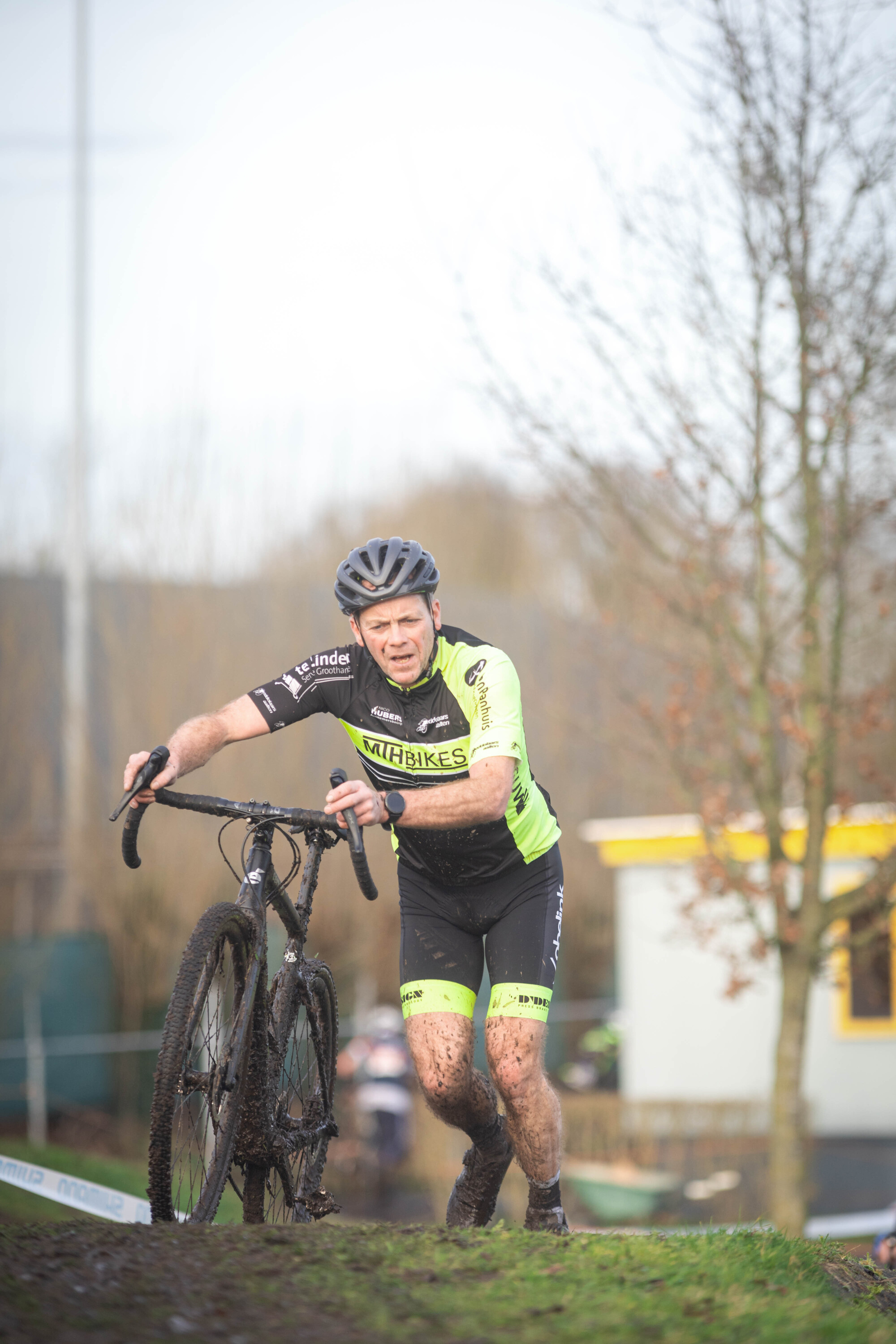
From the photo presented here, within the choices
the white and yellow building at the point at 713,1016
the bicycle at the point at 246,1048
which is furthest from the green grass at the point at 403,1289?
the white and yellow building at the point at 713,1016

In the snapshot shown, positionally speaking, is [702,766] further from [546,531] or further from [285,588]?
[546,531]

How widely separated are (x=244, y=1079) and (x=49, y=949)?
14612mm

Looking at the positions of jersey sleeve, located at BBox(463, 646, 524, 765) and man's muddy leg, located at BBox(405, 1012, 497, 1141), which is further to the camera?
man's muddy leg, located at BBox(405, 1012, 497, 1141)

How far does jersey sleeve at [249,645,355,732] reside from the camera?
500 cm

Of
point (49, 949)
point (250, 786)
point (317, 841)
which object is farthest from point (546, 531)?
point (317, 841)

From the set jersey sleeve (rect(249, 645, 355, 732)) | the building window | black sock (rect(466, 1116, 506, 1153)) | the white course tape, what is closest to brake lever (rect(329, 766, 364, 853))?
jersey sleeve (rect(249, 645, 355, 732))

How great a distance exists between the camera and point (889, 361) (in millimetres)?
9633

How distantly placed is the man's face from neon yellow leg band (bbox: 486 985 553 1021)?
1195 millimetres

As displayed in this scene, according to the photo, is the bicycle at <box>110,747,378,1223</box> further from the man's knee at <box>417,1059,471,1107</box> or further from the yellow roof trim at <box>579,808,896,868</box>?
the yellow roof trim at <box>579,808,896,868</box>

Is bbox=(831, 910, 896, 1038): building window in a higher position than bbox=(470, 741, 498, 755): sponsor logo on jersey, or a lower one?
lower

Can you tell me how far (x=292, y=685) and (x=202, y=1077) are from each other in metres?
1.53

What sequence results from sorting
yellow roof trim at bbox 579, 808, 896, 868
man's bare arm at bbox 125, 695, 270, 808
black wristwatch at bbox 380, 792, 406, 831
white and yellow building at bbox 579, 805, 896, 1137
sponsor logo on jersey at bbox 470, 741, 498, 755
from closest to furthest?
1. black wristwatch at bbox 380, 792, 406, 831
2. man's bare arm at bbox 125, 695, 270, 808
3. sponsor logo on jersey at bbox 470, 741, 498, 755
4. yellow roof trim at bbox 579, 808, 896, 868
5. white and yellow building at bbox 579, 805, 896, 1137

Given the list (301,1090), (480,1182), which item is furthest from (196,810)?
(480,1182)

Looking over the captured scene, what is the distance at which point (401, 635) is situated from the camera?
15.7 ft
